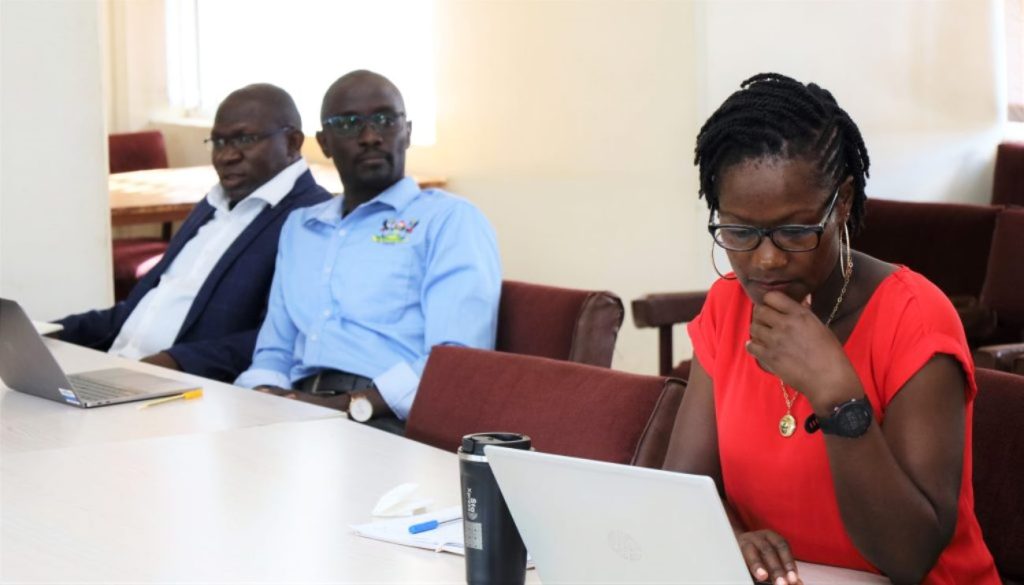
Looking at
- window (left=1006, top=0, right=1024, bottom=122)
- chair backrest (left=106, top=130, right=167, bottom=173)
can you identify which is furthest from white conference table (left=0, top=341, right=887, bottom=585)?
chair backrest (left=106, top=130, right=167, bottom=173)

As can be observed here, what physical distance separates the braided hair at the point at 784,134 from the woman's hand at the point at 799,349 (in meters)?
0.17

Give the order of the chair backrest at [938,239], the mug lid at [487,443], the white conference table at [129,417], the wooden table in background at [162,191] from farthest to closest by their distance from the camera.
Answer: the wooden table in background at [162,191], the chair backrest at [938,239], the white conference table at [129,417], the mug lid at [487,443]

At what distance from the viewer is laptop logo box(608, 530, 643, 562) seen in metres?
1.32

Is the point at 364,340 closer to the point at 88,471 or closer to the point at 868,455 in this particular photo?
the point at 88,471

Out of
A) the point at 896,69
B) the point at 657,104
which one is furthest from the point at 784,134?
the point at 896,69

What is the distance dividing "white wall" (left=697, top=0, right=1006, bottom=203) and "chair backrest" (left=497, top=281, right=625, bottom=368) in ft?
4.76

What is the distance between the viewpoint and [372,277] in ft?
11.1

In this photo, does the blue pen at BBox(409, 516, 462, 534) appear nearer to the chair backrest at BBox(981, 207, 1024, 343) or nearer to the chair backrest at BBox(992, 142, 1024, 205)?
the chair backrest at BBox(981, 207, 1024, 343)

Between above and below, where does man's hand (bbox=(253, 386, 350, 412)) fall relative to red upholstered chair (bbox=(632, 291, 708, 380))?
below

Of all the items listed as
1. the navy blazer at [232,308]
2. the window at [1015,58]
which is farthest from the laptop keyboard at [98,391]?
the window at [1015,58]

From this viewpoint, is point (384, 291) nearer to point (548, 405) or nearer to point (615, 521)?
point (548, 405)

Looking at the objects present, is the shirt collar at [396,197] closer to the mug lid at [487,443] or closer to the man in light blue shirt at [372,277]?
the man in light blue shirt at [372,277]

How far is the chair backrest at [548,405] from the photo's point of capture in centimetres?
209

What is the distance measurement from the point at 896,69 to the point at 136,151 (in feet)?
14.9
